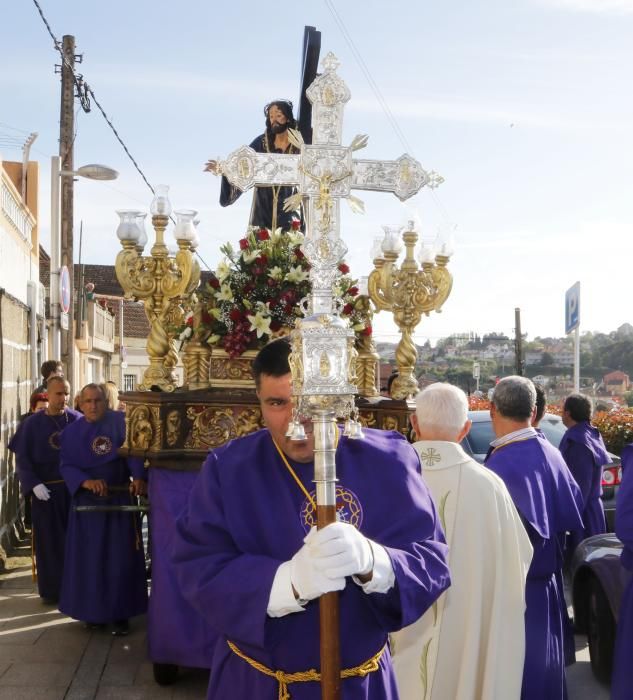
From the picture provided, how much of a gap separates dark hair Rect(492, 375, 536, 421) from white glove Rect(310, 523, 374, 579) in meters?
2.59

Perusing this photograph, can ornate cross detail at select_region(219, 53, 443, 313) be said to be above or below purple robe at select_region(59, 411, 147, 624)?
above

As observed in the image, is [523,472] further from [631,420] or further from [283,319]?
[631,420]

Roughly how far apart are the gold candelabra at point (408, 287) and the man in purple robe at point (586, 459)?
239 cm

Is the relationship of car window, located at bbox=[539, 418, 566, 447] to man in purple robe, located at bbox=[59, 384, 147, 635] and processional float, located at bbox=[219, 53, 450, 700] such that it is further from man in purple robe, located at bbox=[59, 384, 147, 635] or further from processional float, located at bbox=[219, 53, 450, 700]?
processional float, located at bbox=[219, 53, 450, 700]

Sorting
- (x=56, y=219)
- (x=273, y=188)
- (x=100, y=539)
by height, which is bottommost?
(x=100, y=539)

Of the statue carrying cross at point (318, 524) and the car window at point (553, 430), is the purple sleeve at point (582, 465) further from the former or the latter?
the statue carrying cross at point (318, 524)

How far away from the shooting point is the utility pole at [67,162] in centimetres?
1488

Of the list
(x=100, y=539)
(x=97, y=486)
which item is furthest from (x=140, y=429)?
(x=100, y=539)

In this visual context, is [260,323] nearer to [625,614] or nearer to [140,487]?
[140,487]

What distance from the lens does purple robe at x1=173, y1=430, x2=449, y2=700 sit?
8.59 ft

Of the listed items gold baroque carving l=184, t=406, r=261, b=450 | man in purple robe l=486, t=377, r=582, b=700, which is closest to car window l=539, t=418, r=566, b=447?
man in purple robe l=486, t=377, r=582, b=700

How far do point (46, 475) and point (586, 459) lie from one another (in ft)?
16.2

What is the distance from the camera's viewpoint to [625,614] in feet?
13.7

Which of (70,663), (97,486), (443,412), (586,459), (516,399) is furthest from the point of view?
(586,459)
